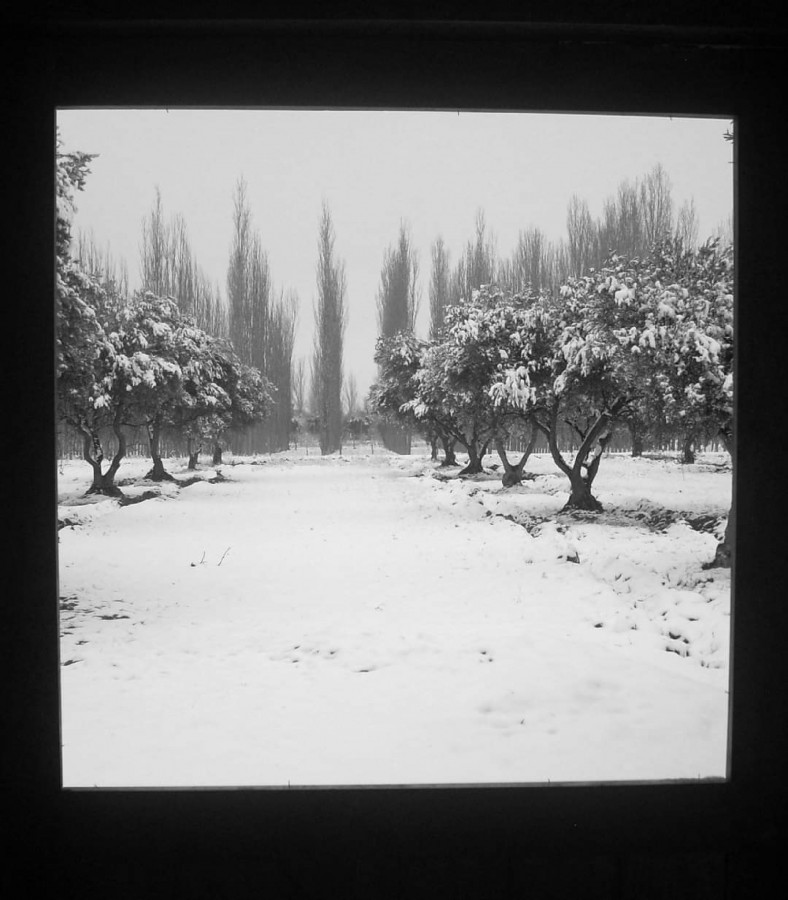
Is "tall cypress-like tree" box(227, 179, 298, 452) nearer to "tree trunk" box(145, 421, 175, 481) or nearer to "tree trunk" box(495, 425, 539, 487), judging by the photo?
"tree trunk" box(145, 421, 175, 481)

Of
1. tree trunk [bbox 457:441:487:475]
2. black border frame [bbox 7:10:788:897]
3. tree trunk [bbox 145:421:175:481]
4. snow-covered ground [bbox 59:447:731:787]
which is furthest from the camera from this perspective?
tree trunk [bbox 457:441:487:475]

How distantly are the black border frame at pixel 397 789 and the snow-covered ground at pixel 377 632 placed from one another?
0.10 meters

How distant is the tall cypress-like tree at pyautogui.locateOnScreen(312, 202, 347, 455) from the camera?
1.94 metres

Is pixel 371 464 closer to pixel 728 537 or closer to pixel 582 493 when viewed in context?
pixel 582 493

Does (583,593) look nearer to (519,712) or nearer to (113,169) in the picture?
(519,712)

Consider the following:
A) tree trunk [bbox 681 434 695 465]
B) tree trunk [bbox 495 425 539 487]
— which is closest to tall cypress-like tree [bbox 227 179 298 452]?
tree trunk [bbox 495 425 539 487]

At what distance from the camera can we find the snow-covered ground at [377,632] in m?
1.60

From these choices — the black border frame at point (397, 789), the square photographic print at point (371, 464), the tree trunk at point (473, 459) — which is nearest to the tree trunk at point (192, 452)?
the square photographic print at point (371, 464)

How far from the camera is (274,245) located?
6.20 ft

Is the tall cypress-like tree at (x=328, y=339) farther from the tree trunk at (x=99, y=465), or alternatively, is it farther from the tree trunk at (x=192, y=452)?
the tree trunk at (x=99, y=465)

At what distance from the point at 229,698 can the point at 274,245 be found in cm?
151

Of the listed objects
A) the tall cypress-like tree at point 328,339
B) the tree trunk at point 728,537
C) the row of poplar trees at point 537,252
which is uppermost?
the row of poplar trees at point 537,252

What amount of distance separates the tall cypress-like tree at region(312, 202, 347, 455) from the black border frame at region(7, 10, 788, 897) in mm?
541

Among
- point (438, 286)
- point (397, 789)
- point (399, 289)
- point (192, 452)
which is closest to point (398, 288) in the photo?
point (399, 289)
